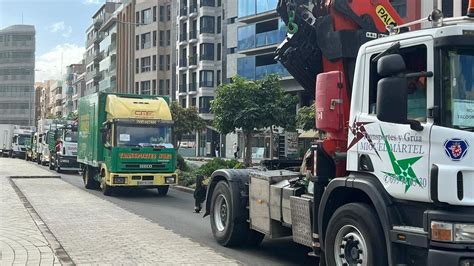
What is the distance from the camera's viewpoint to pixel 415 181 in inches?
204

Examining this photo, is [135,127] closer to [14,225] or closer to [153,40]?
[14,225]

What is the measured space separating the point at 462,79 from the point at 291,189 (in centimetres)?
314

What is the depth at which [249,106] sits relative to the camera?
27406mm

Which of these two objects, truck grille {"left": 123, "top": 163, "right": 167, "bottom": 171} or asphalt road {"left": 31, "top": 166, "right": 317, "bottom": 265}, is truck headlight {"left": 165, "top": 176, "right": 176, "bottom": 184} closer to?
truck grille {"left": 123, "top": 163, "right": 167, "bottom": 171}

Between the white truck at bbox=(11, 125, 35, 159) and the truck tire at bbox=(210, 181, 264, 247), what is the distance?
49.8 meters

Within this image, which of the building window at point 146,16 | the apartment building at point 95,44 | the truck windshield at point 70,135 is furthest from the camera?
the apartment building at point 95,44

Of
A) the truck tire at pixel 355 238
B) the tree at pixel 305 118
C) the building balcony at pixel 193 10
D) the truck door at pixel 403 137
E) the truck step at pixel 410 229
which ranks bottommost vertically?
the truck tire at pixel 355 238

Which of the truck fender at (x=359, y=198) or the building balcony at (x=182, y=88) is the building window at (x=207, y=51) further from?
the truck fender at (x=359, y=198)

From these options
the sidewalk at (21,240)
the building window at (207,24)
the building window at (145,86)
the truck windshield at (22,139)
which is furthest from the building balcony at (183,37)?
the sidewalk at (21,240)

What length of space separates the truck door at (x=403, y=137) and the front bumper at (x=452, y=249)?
28 cm

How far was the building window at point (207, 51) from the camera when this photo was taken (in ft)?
226

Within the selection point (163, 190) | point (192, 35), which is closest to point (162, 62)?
point (192, 35)

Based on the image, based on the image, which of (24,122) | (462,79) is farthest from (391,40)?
(24,122)

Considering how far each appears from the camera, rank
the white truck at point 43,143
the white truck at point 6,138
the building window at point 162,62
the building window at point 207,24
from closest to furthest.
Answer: the white truck at point 43,143 < the white truck at point 6,138 < the building window at point 207,24 < the building window at point 162,62
